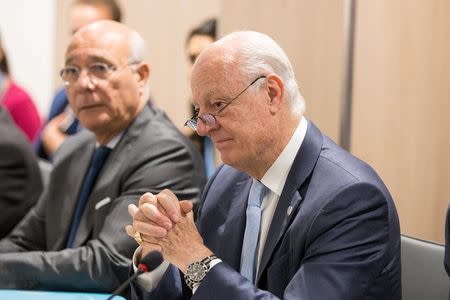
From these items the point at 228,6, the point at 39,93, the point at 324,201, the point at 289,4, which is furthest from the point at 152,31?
the point at 324,201

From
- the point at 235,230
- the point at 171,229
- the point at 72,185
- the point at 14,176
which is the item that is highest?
the point at 171,229

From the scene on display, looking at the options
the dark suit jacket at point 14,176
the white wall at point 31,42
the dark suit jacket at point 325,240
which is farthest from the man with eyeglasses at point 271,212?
the white wall at point 31,42

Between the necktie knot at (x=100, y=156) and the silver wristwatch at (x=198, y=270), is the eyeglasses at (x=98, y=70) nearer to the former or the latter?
the necktie knot at (x=100, y=156)

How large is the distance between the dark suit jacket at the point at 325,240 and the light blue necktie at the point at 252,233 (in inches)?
3.1

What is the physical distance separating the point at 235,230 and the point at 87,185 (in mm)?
962

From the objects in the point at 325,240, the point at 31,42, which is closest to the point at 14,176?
the point at 325,240

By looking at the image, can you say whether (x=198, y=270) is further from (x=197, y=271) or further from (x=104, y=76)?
(x=104, y=76)

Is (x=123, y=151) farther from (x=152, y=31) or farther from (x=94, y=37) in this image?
(x=152, y=31)

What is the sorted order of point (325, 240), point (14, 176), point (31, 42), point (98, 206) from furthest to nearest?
point (31, 42) < point (14, 176) < point (98, 206) < point (325, 240)

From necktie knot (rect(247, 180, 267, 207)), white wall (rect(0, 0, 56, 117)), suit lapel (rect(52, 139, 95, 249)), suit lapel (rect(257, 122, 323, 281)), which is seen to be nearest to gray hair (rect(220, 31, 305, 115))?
suit lapel (rect(257, 122, 323, 281))

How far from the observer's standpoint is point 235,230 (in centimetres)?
218

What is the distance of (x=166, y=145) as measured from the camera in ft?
9.46

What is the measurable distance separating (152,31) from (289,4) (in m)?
2.51

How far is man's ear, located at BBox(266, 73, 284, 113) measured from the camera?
2031 millimetres
